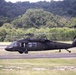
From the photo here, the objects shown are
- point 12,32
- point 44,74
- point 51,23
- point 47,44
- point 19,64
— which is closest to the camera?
point 44,74

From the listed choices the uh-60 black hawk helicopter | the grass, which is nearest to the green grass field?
the grass

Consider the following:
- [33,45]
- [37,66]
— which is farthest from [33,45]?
[37,66]

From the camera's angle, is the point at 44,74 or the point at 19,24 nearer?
the point at 44,74

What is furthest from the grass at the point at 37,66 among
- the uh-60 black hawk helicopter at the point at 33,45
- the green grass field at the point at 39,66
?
the uh-60 black hawk helicopter at the point at 33,45

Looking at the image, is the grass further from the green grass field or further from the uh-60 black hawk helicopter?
the uh-60 black hawk helicopter

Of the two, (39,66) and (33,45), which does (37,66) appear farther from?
(33,45)

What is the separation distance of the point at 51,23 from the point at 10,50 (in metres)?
79.9

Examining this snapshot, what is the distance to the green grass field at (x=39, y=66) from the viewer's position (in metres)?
24.4

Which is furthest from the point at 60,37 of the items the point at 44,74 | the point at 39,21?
the point at 44,74

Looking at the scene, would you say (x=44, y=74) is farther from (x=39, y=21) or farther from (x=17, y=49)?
(x=39, y=21)

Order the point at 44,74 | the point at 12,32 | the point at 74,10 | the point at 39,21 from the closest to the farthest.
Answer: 1. the point at 44,74
2. the point at 12,32
3. the point at 39,21
4. the point at 74,10

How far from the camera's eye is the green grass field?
24406 mm

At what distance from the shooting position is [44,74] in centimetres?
2380

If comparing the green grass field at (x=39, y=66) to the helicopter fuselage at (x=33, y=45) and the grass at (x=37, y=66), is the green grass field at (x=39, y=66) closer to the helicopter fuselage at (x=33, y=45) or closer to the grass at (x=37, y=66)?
the grass at (x=37, y=66)
